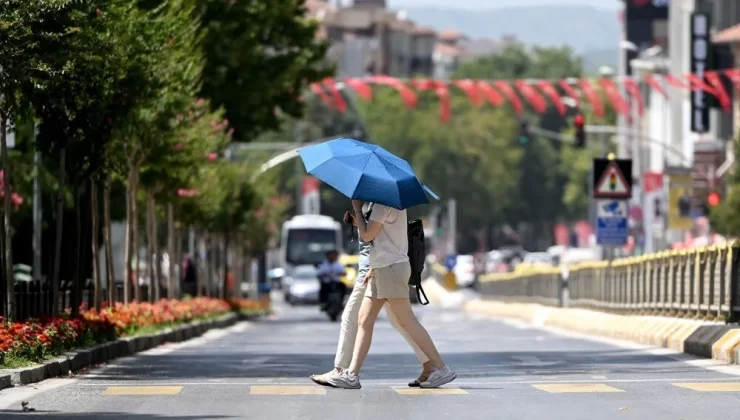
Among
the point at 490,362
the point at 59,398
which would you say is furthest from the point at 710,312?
the point at 59,398

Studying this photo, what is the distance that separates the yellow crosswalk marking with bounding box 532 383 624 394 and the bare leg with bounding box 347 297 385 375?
1.55 m

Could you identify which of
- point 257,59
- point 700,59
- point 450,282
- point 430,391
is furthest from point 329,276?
point 450,282

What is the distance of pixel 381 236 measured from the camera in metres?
18.0

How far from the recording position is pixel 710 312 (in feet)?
93.7

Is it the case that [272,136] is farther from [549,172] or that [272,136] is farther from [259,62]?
[259,62]

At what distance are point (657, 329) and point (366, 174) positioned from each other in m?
12.8

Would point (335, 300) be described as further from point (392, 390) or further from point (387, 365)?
point (392, 390)

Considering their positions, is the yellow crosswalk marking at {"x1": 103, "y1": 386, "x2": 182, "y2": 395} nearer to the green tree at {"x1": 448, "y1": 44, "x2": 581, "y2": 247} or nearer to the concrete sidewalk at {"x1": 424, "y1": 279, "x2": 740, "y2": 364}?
the concrete sidewalk at {"x1": 424, "y1": 279, "x2": 740, "y2": 364}

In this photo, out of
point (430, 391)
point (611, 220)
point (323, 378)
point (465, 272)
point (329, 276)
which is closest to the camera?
point (430, 391)

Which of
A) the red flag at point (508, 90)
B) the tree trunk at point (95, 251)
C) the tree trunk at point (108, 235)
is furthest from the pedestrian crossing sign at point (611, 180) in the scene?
the tree trunk at point (95, 251)

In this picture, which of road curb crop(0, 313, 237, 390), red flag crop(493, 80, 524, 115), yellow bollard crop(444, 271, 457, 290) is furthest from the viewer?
yellow bollard crop(444, 271, 457, 290)

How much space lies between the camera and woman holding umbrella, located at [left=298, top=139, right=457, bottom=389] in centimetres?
1791

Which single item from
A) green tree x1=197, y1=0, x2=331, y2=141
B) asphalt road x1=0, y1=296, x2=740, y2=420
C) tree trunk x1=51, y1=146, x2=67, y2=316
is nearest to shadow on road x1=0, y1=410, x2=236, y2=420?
asphalt road x1=0, y1=296, x2=740, y2=420

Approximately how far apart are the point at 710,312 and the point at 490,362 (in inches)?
218
